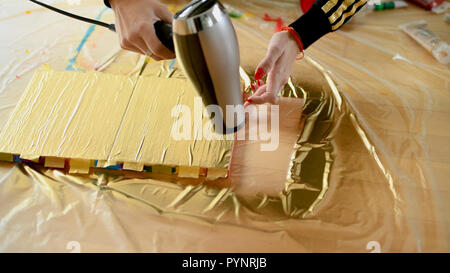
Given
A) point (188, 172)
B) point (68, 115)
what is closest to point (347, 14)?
point (188, 172)

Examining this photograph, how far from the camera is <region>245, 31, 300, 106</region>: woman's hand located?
1.00m

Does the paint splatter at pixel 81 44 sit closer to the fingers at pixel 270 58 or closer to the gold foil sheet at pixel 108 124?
the gold foil sheet at pixel 108 124

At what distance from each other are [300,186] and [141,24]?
0.47 m

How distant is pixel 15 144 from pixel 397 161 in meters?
0.86

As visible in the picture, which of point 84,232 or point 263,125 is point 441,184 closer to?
point 263,125

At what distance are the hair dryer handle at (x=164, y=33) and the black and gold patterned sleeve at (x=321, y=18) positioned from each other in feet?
0.96

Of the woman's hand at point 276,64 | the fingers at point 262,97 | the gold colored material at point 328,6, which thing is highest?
the gold colored material at point 328,6

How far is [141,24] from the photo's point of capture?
91 cm

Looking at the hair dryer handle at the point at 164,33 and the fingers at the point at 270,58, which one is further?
the fingers at the point at 270,58

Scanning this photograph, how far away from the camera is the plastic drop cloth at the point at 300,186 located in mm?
904

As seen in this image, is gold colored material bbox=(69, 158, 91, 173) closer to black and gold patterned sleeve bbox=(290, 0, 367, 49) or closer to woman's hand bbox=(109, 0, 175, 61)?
woman's hand bbox=(109, 0, 175, 61)

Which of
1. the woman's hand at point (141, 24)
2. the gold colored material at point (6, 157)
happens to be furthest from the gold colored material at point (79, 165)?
the woman's hand at point (141, 24)

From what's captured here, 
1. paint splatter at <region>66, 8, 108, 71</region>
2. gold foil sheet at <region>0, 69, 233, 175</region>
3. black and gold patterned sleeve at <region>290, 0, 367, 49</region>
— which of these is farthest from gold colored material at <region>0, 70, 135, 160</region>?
black and gold patterned sleeve at <region>290, 0, 367, 49</region>

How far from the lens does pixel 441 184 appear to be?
1.00m
